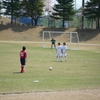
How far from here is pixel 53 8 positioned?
6656 cm

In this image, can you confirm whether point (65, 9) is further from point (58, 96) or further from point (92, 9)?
point (58, 96)

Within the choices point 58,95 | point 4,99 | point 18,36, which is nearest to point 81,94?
point 58,95

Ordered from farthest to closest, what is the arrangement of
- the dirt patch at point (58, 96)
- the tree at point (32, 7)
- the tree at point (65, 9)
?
the tree at point (32, 7) < the tree at point (65, 9) < the dirt patch at point (58, 96)

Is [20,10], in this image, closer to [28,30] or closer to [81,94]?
[28,30]

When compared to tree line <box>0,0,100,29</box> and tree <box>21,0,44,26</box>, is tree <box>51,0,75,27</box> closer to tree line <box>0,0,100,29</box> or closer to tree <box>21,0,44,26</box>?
tree line <box>0,0,100,29</box>

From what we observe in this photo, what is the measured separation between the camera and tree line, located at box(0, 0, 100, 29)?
209ft

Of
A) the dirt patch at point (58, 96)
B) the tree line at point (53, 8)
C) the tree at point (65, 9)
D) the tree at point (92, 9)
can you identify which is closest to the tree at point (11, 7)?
the tree line at point (53, 8)

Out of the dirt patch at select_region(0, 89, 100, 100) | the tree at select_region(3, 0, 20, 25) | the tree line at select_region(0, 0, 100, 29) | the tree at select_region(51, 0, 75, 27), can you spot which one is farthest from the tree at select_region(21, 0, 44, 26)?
the dirt patch at select_region(0, 89, 100, 100)

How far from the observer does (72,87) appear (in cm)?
1234

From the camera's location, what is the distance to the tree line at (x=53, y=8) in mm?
63688

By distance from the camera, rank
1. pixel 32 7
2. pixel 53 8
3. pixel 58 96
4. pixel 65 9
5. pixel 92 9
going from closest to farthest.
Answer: pixel 58 96 → pixel 92 9 → pixel 65 9 → pixel 53 8 → pixel 32 7

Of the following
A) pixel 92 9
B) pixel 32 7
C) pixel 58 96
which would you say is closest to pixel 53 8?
pixel 32 7

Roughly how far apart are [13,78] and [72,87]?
372cm

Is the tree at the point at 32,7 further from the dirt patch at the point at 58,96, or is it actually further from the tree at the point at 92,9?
the dirt patch at the point at 58,96
